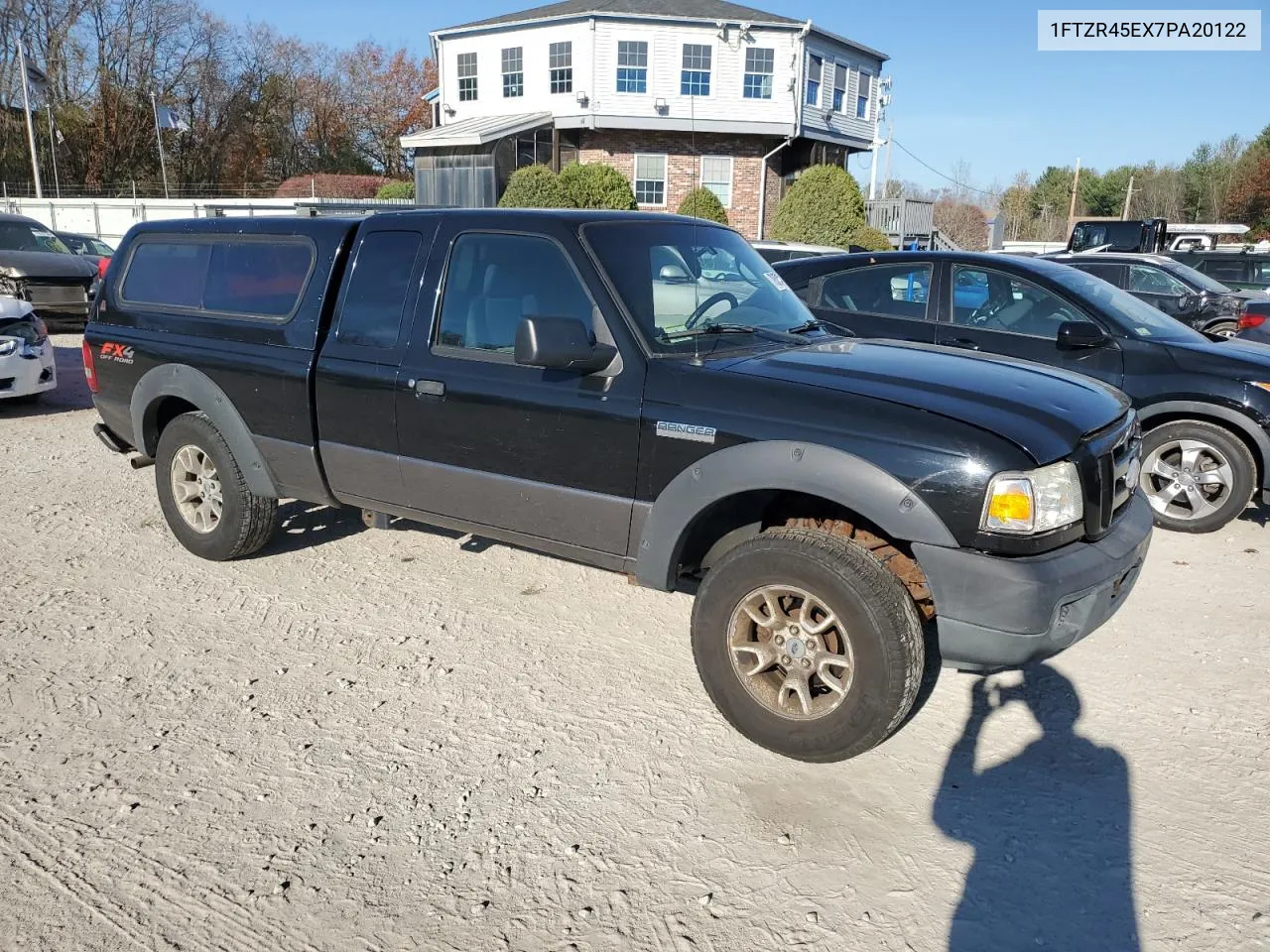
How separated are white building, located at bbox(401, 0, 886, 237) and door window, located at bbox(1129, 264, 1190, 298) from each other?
67.9ft

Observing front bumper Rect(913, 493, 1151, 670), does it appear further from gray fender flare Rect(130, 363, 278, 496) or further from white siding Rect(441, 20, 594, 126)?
white siding Rect(441, 20, 594, 126)

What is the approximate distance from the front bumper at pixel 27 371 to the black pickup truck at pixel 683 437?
190 inches

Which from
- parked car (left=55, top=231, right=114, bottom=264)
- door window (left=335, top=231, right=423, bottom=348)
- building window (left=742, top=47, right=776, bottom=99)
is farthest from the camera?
building window (left=742, top=47, right=776, bottom=99)

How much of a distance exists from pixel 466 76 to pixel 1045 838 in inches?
1381

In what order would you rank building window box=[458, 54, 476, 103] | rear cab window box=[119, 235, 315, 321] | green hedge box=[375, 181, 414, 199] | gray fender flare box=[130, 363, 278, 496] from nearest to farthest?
1. rear cab window box=[119, 235, 315, 321]
2. gray fender flare box=[130, 363, 278, 496]
3. building window box=[458, 54, 476, 103]
4. green hedge box=[375, 181, 414, 199]

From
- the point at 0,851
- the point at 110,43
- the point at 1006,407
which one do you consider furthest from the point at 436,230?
the point at 110,43

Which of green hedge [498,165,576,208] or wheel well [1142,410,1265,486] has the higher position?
green hedge [498,165,576,208]

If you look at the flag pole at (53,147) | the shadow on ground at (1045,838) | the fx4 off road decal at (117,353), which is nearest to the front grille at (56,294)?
the fx4 off road decal at (117,353)

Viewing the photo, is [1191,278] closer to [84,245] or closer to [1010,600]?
[1010,600]

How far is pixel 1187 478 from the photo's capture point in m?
6.30

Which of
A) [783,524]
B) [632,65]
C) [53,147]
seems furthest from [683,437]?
[53,147]

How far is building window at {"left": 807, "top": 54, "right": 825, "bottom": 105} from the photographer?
32.1 meters

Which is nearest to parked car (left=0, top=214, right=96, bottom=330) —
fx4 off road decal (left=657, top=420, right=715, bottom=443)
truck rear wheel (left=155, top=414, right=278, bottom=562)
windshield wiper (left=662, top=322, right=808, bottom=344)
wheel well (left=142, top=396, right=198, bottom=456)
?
wheel well (left=142, top=396, right=198, bottom=456)

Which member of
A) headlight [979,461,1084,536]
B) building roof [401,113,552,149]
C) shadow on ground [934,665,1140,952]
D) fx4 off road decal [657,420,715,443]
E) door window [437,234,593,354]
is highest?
building roof [401,113,552,149]
